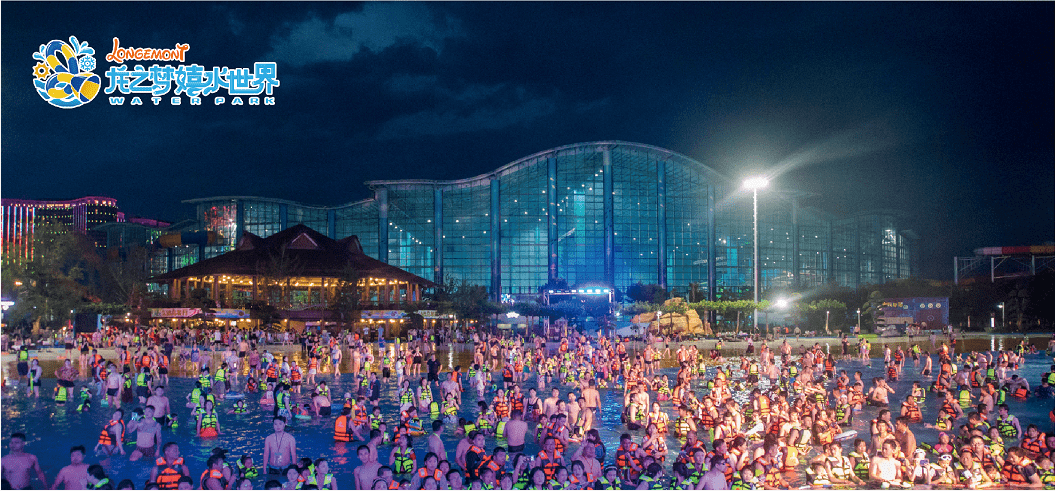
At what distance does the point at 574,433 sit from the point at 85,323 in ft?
142

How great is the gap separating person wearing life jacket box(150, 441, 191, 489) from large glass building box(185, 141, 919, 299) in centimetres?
6559

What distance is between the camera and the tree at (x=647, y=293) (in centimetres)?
7256

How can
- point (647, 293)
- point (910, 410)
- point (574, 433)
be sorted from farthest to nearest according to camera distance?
point (647, 293) → point (910, 410) → point (574, 433)

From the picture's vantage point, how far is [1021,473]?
11.5m

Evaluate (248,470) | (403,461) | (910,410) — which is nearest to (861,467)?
(910,410)

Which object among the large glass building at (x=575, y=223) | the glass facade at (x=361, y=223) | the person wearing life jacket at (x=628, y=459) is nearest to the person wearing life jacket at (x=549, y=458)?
the person wearing life jacket at (x=628, y=459)

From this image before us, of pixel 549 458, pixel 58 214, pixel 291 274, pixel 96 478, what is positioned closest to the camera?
pixel 96 478

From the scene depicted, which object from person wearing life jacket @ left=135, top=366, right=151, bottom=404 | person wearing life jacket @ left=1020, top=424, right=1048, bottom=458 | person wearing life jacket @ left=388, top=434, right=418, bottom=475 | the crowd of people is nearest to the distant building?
person wearing life jacket @ left=135, top=366, right=151, bottom=404

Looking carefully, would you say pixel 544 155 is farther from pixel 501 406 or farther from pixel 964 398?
pixel 501 406

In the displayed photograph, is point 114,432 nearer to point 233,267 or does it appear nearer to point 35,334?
point 35,334

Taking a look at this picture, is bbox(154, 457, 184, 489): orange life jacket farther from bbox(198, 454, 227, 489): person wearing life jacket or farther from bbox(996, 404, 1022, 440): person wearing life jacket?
bbox(996, 404, 1022, 440): person wearing life jacket

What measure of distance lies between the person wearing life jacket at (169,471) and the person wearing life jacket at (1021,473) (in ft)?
44.0

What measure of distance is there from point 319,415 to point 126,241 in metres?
103

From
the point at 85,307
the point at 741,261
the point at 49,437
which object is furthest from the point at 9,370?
the point at 741,261
